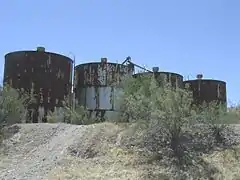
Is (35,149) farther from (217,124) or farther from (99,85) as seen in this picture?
(99,85)

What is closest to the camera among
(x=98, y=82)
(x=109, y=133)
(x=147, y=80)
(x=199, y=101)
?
(x=109, y=133)

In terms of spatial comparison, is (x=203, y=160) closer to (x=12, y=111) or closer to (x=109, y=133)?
(x=109, y=133)

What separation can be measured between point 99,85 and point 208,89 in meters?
9.24

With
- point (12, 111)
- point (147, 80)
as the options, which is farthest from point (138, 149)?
point (12, 111)

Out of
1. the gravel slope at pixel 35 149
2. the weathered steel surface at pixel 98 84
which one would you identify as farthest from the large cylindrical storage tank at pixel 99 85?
the gravel slope at pixel 35 149

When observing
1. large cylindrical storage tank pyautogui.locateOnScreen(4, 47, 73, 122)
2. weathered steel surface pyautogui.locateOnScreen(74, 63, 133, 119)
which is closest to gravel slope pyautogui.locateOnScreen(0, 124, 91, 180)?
large cylindrical storage tank pyautogui.locateOnScreen(4, 47, 73, 122)

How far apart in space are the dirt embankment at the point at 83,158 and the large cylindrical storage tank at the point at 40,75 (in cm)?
1023

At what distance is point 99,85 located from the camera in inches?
1319

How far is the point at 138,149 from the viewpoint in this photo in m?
17.0

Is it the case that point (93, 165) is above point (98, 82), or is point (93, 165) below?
below

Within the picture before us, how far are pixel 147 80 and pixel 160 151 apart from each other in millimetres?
5759

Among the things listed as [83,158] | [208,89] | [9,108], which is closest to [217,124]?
[83,158]

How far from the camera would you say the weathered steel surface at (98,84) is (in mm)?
32656

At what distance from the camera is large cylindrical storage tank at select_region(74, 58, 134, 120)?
32.6 metres
